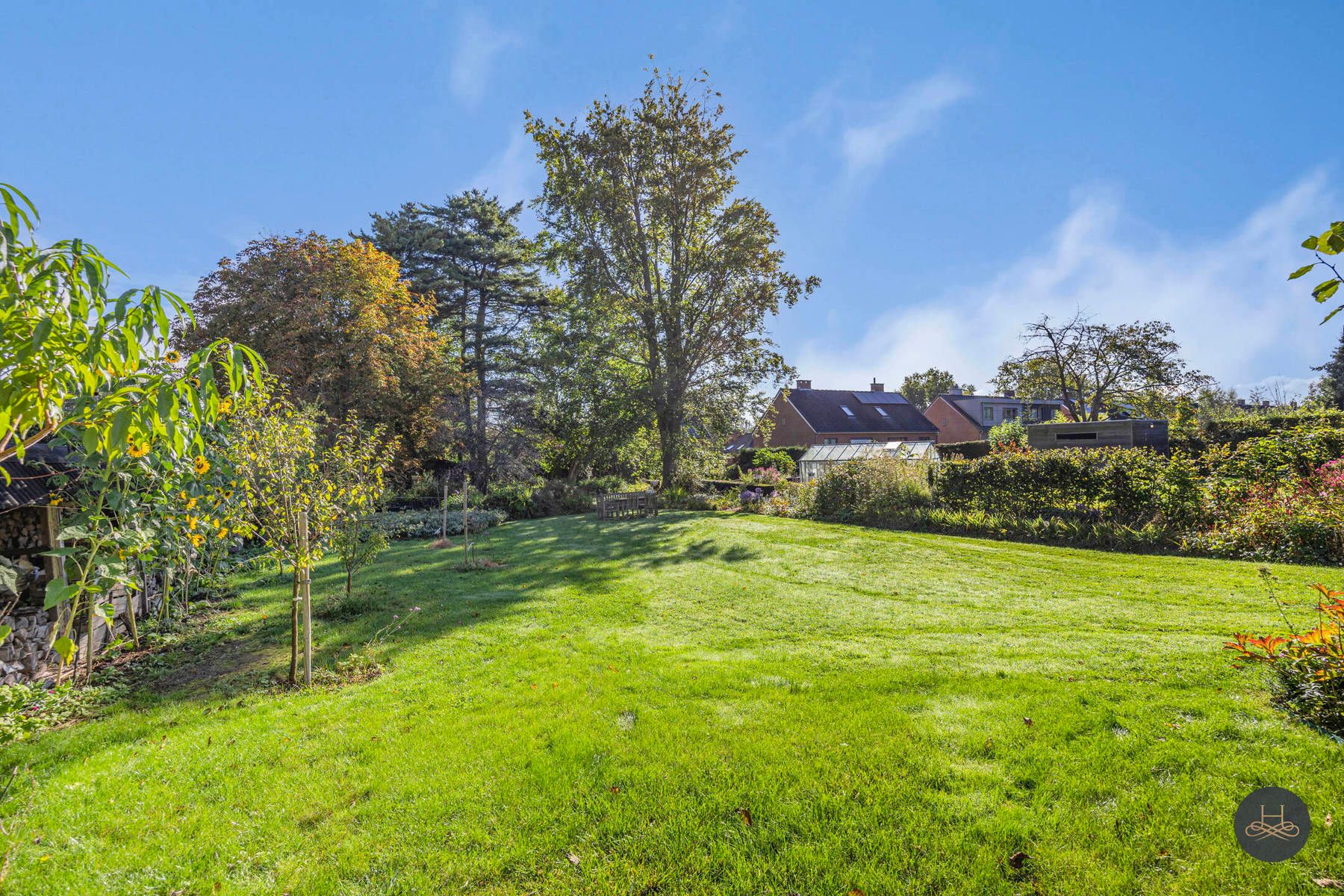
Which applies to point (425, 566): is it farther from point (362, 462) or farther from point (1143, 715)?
point (1143, 715)

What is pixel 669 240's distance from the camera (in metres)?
20.5

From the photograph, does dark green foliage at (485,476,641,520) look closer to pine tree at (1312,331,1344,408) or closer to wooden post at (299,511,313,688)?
wooden post at (299,511,313,688)

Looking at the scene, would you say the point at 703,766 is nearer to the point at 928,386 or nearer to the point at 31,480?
the point at 31,480

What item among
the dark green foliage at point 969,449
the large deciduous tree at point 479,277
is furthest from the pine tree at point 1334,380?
the large deciduous tree at point 479,277

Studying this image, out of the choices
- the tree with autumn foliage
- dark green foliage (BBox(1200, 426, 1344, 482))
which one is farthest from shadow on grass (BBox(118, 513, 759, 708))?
dark green foliage (BBox(1200, 426, 1344, 482))

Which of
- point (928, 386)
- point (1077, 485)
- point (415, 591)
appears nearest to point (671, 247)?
point (1077, 485)

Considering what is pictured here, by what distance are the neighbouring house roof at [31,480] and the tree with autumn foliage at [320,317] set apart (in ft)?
30.8

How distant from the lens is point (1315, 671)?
3.36 metres

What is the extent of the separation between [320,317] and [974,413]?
41859mm

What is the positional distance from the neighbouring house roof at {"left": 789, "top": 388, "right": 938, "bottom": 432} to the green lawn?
108ft

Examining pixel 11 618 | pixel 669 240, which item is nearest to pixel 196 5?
pixel 11 618

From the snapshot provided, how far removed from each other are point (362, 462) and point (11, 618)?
2.78m

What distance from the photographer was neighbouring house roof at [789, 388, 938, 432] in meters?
38.8

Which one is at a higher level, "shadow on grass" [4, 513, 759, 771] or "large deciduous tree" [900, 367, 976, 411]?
"large deciduous tree" [900, 367, 976, 411]
